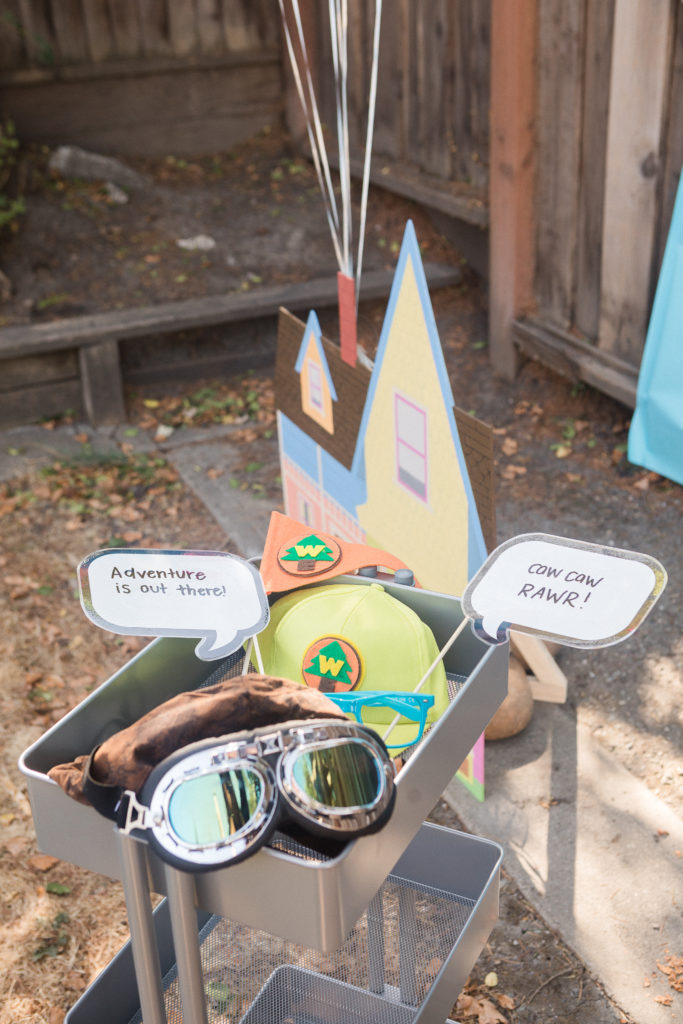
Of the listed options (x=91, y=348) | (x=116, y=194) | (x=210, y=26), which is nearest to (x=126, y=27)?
(x=210, y=26)

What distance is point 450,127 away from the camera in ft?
17.1

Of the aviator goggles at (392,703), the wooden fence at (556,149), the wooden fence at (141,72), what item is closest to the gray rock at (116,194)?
the wooden fence at (141,72)

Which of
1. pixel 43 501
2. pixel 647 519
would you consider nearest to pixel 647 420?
pixel 647 519

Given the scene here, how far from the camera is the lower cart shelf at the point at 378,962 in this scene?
1.60 meters

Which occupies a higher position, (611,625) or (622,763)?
(611,625)

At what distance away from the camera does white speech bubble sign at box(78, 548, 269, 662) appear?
137 centimetres

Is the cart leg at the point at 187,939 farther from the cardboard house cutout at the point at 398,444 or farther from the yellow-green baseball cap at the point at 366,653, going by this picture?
the cardboard house cutout at the point at 398,444

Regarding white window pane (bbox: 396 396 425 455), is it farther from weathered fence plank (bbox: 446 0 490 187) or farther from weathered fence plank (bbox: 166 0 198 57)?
weathered fence plank (bbox: 166 0 198 57)

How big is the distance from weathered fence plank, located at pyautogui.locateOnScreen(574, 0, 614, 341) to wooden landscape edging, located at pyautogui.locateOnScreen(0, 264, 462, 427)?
1.51m

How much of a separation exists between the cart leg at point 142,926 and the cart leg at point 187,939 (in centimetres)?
4

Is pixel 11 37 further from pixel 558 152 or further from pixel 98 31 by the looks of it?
pixel 558 152

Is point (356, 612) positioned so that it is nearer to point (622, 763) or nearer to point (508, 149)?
point (622, 763)

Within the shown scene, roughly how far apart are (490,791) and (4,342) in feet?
11.3

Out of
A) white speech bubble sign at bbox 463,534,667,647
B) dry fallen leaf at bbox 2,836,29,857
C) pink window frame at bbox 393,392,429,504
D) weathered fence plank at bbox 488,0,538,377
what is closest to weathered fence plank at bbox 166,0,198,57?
weathered fence plank at bbox 488,0,538,377
